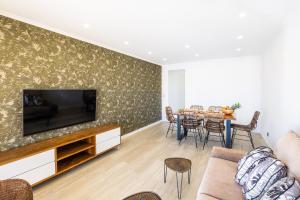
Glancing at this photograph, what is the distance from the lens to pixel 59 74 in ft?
9.62

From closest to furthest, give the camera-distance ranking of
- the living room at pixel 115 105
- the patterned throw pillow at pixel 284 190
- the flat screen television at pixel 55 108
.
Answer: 1. the patterned throw pillow at pixel 284 190
2. the living room at pixel 115 105
3. the flat screen television at pixel 55 108

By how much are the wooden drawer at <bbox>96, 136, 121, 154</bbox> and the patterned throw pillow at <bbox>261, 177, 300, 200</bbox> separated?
9.16 ft

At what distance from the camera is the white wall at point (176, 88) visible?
671 cm

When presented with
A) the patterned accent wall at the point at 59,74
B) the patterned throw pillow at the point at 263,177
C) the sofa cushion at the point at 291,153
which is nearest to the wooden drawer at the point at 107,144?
the patterned accent wall at the point at 59,74

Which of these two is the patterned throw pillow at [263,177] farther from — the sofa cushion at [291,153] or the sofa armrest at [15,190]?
the sofa armrest at [15,190]

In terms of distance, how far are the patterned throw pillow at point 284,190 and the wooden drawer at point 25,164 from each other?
8.72ft

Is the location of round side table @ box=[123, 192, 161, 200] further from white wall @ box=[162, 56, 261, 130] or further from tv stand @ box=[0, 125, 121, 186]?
white wall @ box=[162, 56, 261, 130]

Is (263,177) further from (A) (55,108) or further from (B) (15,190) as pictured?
(A) (55,108)

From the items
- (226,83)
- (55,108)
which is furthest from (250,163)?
(226,83)

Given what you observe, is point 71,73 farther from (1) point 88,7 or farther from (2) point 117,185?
(2) point 117,185

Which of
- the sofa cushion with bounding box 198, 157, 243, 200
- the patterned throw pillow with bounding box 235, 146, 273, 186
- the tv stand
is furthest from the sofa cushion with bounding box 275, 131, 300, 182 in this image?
the tv stand

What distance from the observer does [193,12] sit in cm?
229

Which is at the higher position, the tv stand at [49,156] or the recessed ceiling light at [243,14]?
the recessed ceiling light at [243,14]

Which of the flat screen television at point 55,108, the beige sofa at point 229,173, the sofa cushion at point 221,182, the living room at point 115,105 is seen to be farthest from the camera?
the flat screen television at point 55,108
